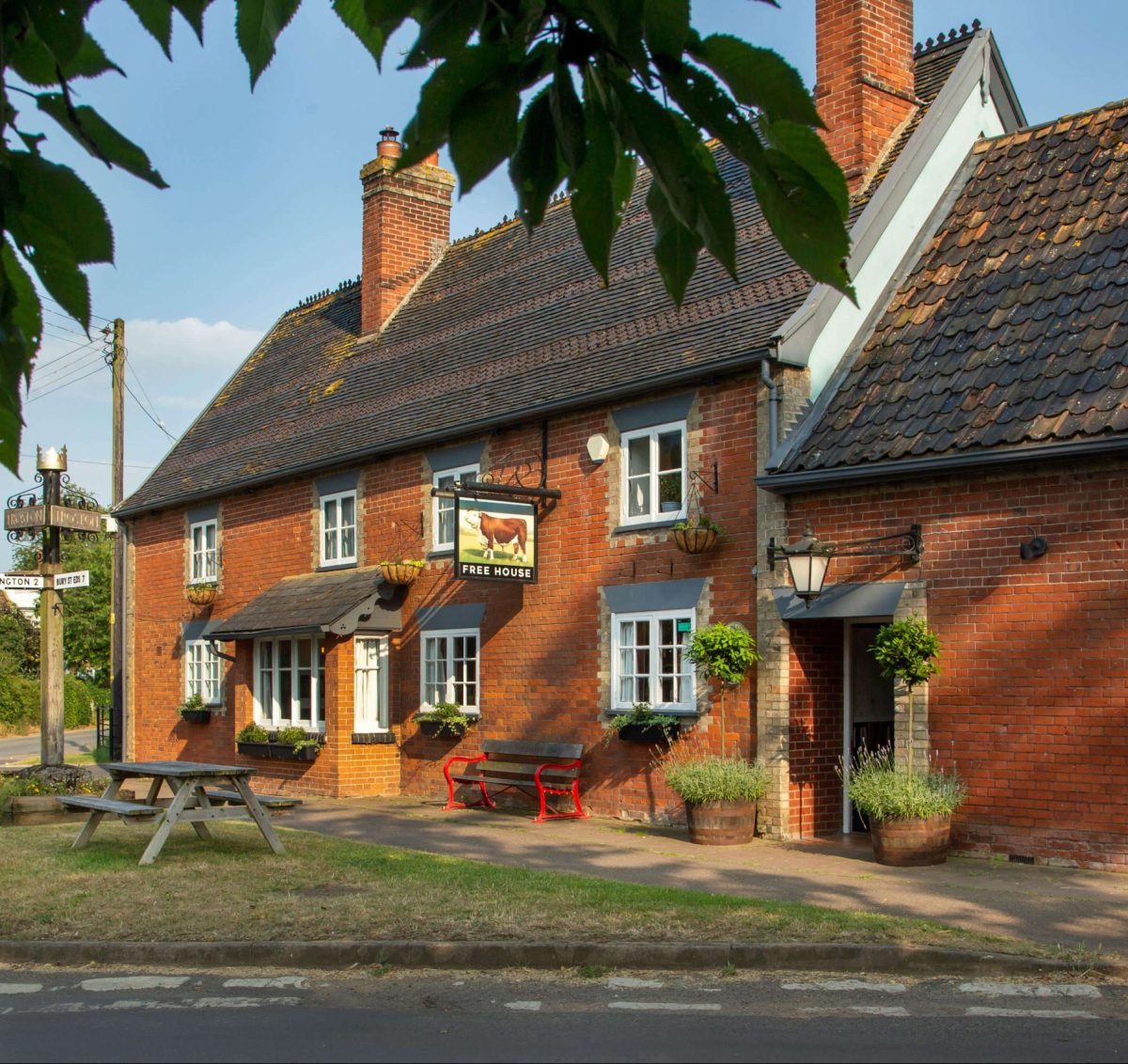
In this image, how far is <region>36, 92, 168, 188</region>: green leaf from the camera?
2111 mm

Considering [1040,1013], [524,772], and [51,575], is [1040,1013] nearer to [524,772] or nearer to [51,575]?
[524,772]

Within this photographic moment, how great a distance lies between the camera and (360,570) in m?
19.8

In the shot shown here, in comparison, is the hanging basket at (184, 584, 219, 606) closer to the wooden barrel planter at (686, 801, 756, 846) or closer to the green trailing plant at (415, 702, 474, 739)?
the green trailing plant at (415, 702, 474, 739)

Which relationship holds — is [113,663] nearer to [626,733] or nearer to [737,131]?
[626,733]

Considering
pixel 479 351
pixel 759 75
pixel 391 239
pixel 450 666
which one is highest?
pixel 391 239

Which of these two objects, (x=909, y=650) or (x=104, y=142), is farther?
(x=909, y=650)

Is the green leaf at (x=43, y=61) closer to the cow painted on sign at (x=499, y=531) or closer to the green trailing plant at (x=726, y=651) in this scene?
the green trailing plant at (x=726, y=651)


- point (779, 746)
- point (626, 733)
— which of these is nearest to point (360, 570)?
point (626, 733)

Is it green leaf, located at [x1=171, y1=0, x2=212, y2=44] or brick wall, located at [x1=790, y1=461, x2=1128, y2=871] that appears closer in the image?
green leaf, located at [x1=171, y1=0, x2=212, y2=44]

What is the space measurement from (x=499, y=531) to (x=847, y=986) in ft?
29.8

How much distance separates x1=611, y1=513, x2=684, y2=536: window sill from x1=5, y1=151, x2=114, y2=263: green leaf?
12685mm

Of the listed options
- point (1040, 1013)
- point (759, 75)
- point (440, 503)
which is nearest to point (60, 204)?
point (759, 75)

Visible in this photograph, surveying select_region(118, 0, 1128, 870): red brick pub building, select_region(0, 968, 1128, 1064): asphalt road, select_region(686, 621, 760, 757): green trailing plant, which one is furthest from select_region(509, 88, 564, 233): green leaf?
select_region(686, 621, 760, 757): green trailing plant

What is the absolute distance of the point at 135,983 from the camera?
7672mm
